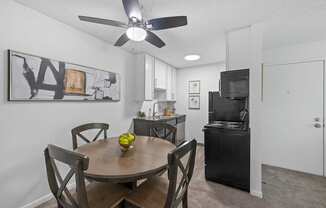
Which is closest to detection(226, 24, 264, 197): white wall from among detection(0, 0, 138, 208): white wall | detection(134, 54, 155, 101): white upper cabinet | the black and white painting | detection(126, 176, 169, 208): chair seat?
detection(126, 176, 169, 208): chair seat

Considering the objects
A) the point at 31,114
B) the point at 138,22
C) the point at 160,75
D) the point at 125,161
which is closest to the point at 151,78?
the point at 160,75

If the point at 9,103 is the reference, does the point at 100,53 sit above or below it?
above

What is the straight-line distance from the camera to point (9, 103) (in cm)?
165

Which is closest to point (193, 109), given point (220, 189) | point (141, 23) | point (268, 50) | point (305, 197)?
point (268, 50)

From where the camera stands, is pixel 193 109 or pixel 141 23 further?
pixel 193 109

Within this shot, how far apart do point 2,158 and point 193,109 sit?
13.4ft

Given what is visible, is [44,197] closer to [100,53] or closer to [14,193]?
[14,193]

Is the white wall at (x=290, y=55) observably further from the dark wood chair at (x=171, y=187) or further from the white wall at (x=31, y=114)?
the white wall at (x=31, y=114)

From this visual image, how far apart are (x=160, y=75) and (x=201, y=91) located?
1.41m

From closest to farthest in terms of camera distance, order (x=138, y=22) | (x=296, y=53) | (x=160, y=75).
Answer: (x=138, y=22) < (x=296, y=53) < (x=160, y=75)

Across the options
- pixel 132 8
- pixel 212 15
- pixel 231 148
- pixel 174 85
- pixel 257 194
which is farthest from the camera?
pixel 174 85

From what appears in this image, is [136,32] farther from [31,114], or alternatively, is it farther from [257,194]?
[257,194]

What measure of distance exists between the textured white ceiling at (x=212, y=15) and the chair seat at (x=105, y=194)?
1.97 meters

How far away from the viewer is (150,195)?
1.29m
